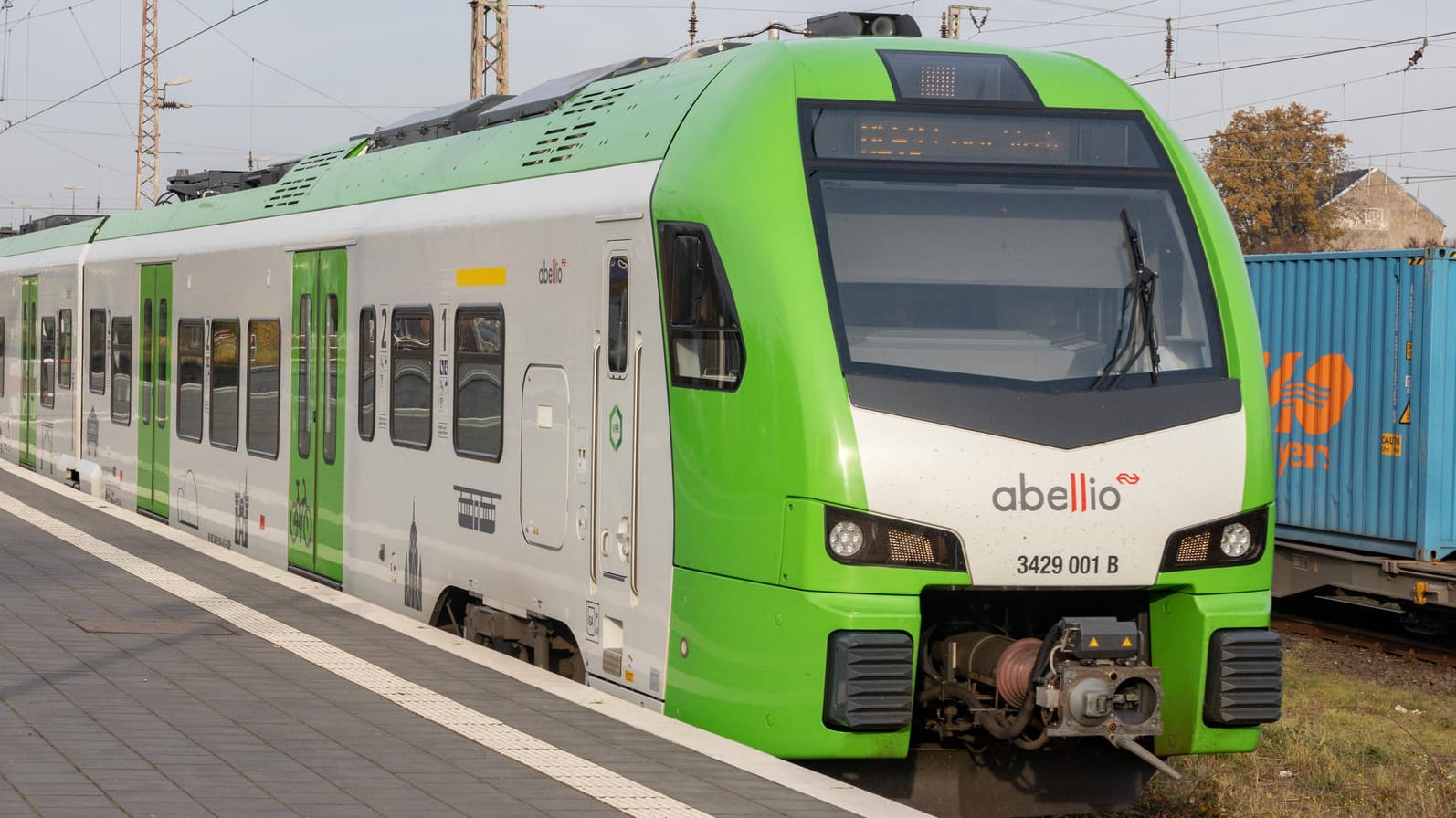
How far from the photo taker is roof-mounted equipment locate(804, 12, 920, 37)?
9.00 m

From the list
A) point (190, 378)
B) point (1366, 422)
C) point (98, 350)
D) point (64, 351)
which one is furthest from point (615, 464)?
point (64, 351)

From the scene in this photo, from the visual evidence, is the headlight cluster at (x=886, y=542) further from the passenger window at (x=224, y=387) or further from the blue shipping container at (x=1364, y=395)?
the blue shipping container at (x=1364, y=395)

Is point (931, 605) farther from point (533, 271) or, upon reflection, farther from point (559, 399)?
point (533, 271)

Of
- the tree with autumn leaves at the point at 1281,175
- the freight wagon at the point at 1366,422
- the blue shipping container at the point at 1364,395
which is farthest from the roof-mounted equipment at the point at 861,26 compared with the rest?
the tree with autumn leaves at the point at 1281,175

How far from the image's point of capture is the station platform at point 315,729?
629 centimetres

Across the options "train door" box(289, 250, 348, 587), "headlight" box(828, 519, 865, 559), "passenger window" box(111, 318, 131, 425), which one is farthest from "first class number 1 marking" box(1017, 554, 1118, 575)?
"passenger window" box(111, 318, 131, 425)

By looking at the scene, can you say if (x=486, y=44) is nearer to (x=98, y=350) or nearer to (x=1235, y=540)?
(x=98, y=350)

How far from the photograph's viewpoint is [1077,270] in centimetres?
744

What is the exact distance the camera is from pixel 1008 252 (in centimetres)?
740

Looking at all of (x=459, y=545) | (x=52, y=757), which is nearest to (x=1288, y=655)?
(x=459, y=545)

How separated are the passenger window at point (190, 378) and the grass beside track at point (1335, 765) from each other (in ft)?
29.1

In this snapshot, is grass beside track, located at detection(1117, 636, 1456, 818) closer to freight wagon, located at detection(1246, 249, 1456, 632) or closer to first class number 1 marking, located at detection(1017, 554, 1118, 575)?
freight wagon, located at detection(1246, 249, 1456, 632)

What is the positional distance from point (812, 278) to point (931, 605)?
1448 mm

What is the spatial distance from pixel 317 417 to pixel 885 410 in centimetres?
639
